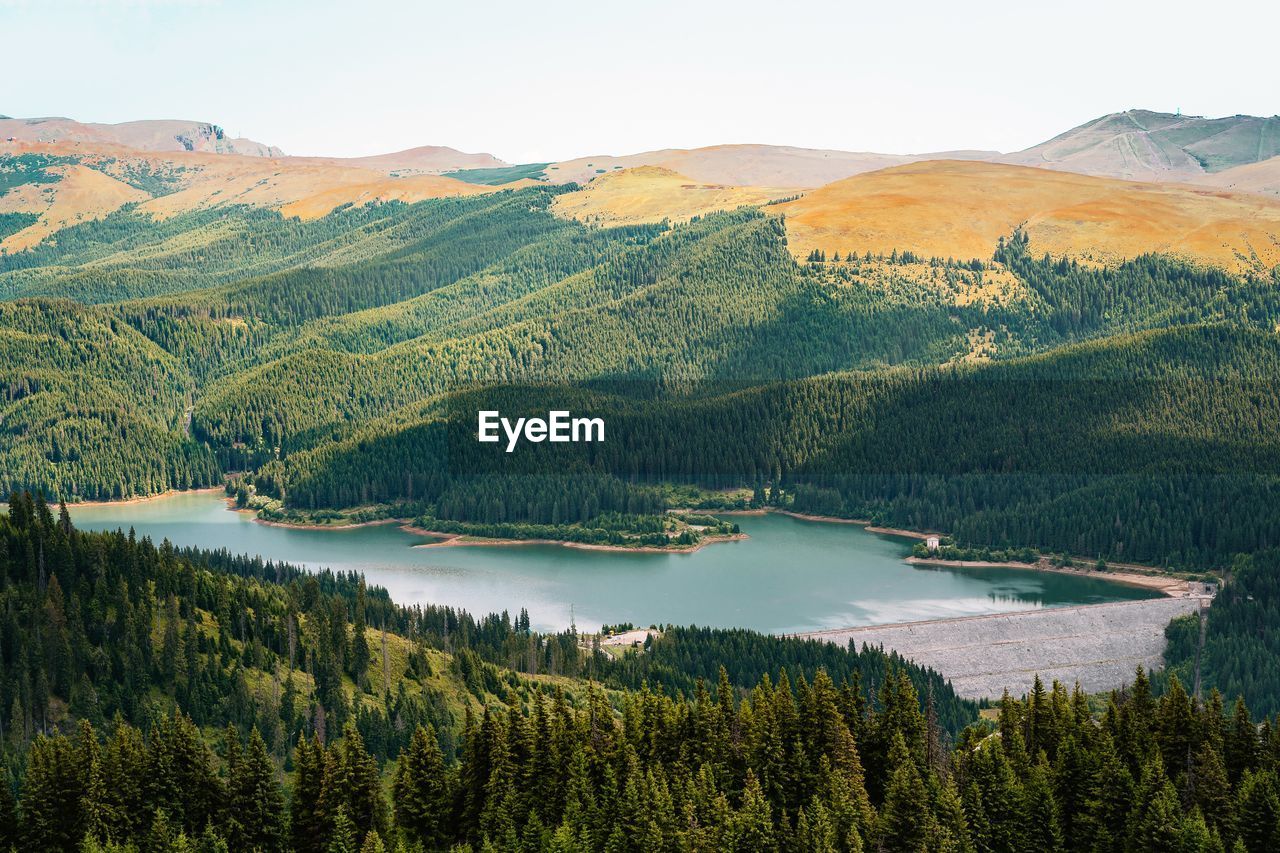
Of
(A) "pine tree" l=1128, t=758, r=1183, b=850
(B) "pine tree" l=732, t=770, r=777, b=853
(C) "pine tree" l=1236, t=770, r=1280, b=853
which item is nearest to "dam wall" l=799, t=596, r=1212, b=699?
(A) "pine tree" l=1128, t=758, r=1183, b=850

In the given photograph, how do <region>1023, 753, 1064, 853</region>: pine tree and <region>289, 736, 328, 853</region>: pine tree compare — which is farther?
<region>289, 736, 328, 853</region>: pine tree

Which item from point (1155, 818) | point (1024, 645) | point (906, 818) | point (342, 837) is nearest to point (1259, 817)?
point (1155, 818)

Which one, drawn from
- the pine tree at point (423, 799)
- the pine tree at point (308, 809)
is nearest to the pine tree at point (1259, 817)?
the pine tree at point (423, 799)

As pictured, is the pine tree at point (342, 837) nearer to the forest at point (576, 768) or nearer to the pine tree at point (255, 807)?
the forest at point (576, 768)

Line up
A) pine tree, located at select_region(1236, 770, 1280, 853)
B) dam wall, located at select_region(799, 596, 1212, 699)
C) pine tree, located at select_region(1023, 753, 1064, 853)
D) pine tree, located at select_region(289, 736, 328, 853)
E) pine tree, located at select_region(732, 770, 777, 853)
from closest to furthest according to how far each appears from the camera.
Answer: pine tree, located at select_region(1236, 770, 1280, 853)
pine tree, located at select_region(732, 770, 777, 853)
pine tree, located at select_region(1023, 753, 1064, 853)
pine tree, located at select_region(289, 736, 328, 853)
dam wall, located at select_region(799, 596, 1212, 699)

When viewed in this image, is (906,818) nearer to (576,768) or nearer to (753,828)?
(753,828)

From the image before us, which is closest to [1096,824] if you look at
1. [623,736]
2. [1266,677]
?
[623,736]

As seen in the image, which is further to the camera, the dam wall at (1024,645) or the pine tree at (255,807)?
the dam wall at (1024,645)

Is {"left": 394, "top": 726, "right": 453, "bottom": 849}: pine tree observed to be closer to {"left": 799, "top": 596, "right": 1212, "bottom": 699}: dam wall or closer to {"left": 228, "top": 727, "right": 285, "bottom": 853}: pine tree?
{"left": 228, "top": 727, "right": 285, "bottom": 853}: pine tree

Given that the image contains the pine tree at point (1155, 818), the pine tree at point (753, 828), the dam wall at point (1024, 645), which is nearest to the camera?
the pine tree at point (1155, 818)
